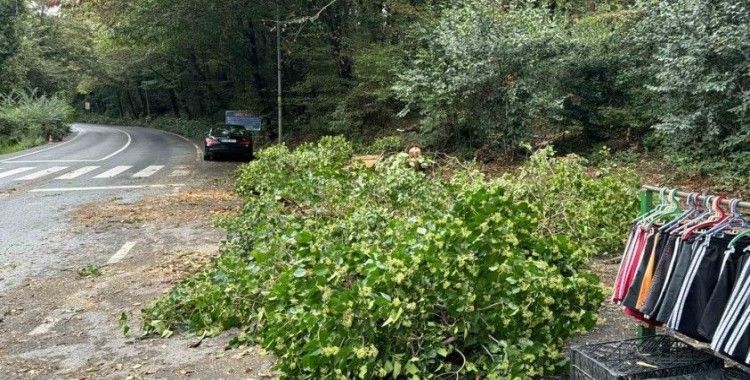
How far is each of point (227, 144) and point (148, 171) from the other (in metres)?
4.32

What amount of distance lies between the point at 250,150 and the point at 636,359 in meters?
22.2

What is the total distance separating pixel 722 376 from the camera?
129 inches

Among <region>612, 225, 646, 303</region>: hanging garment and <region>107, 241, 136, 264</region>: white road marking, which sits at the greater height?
<region>612, 225, 646, 303</region>: hanging garment

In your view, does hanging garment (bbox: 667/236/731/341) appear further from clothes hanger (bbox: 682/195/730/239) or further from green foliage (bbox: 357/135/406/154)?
green foliage (bbox: 357/135/406/154)

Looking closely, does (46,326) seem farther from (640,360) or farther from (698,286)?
(698,286)

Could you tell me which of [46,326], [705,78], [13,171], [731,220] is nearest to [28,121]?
[13,171]

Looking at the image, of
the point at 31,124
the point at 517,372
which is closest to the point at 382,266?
the point at 517,372

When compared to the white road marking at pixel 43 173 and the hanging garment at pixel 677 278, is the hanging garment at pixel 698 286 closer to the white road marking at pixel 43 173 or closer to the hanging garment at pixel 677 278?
the hanging garment at pixel 677 278

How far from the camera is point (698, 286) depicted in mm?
3074

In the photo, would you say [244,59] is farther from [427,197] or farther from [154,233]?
[427,197]

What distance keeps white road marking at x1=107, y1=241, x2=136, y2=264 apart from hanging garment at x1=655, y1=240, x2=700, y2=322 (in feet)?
24.6

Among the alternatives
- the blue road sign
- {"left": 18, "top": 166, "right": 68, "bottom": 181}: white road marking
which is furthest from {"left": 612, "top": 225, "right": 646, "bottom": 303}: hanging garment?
the blue road sign

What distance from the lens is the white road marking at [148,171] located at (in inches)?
755

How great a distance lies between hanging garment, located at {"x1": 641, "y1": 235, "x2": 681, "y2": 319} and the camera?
10.7 ft
